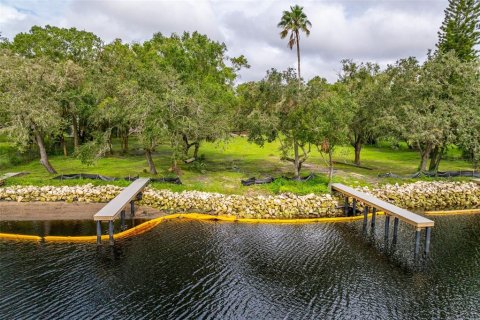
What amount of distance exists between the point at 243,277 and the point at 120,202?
10.5 m

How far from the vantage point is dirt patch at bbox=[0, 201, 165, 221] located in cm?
2611

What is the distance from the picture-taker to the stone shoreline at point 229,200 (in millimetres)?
27359

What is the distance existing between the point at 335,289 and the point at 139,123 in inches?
884

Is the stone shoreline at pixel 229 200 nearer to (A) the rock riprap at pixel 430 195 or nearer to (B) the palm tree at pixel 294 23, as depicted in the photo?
(A) the rock riprap at pixel 430 195

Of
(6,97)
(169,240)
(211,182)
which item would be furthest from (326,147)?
(6,97)

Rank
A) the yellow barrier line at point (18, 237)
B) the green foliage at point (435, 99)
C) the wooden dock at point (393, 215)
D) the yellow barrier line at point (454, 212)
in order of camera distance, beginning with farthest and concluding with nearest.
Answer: the green foliage at point (435, 99) < the yellow barrier line at point (454, 212) < the yellow barrier line at point (18, 237) < the wooden dock at point (393, 215)

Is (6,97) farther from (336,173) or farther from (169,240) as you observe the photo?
(336,173)

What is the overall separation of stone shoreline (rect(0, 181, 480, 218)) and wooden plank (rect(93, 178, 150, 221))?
3.74 ft

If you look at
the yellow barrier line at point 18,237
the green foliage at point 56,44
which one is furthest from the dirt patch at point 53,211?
the green foliage at point 56,44

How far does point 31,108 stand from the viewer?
2967cm

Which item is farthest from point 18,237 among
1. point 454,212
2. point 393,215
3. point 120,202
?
point 454,212

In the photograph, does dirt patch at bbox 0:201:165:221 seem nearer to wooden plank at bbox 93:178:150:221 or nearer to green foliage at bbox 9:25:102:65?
wooden plank at bbox 93:178:150:221

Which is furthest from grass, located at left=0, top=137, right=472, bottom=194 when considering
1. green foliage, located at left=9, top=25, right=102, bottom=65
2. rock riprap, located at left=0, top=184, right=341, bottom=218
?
green foliage, located at left=9, top=25, right=102, bottom=65

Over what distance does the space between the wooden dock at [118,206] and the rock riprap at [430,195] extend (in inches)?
772
